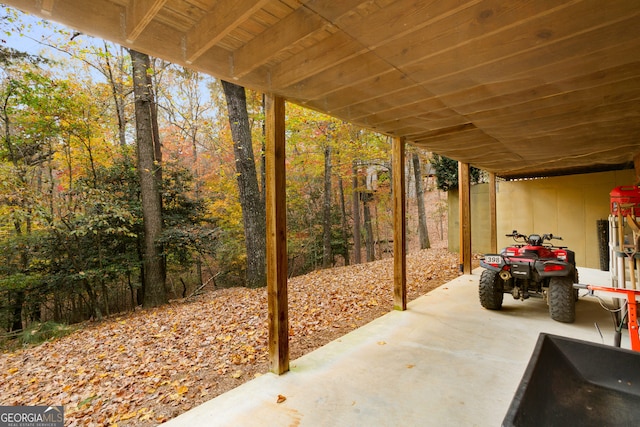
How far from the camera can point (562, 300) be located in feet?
10.8

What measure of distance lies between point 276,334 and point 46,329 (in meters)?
4.36

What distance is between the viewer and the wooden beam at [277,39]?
1.58m

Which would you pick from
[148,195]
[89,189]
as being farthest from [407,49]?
[89,189]

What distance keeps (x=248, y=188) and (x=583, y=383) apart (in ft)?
17.7

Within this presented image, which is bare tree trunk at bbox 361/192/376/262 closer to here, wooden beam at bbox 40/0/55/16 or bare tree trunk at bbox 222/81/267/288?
bare tree trunk at bbox 222/81/267/288

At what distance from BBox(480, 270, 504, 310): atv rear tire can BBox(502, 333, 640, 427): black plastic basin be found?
2.40m

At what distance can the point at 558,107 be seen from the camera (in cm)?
263

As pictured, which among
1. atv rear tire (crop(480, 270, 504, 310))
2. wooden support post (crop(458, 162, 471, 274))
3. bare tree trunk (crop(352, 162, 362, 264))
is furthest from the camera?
bare tree trunk (crop(352, 162, 362, 264))

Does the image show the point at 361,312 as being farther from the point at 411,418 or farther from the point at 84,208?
the point at 84,208

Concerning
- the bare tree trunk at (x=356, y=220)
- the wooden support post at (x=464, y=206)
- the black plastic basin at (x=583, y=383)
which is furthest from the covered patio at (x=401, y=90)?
the bare tree trunk at (x=356, y=220)

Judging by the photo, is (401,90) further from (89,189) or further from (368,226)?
(368,226)

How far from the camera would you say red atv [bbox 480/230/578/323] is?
3289mm

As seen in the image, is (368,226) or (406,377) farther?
(368,226)

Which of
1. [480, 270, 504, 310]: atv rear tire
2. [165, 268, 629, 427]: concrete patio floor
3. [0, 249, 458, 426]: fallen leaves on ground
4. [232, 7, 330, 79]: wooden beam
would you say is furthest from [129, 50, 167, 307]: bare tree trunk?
[480, 270, 504, 310]: atv rear tire
